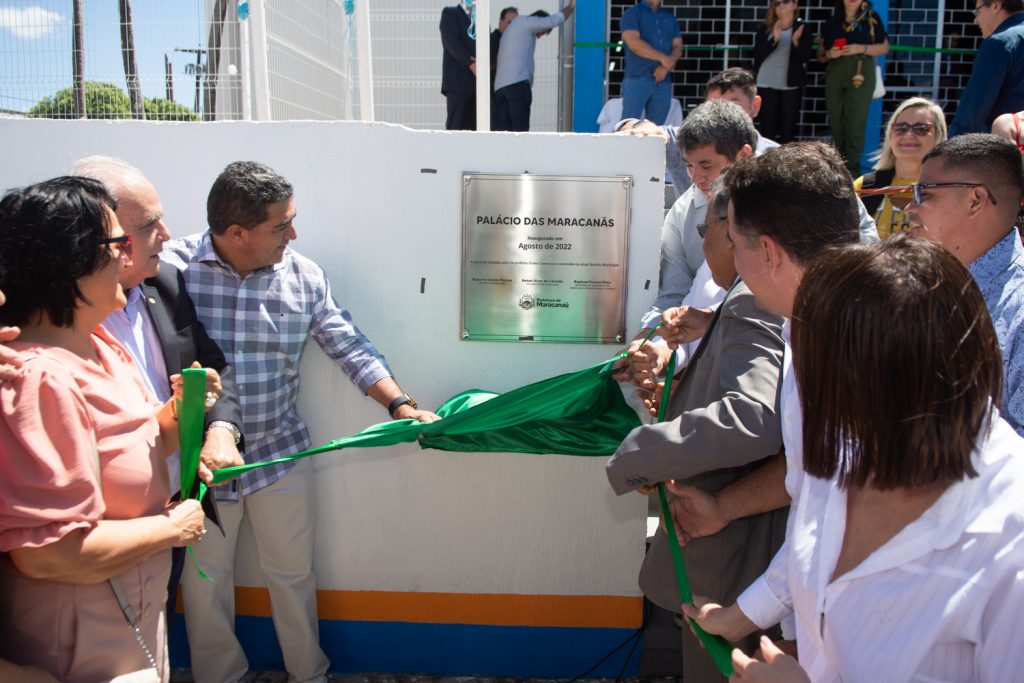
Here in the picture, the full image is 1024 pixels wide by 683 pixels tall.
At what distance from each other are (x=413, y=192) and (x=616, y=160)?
835mm

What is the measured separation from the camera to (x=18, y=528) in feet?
5.79

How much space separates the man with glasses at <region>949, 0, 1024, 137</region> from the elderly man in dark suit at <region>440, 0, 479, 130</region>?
2.96m

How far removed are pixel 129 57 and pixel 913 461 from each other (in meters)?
4.64

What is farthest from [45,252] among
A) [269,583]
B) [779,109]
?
[779,109]

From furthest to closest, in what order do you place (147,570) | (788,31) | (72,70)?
(788,31) < (72,70) < (147,570)

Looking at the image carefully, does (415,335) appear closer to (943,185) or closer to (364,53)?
(364,53)

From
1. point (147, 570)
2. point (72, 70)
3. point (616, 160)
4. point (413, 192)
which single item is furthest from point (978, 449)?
point (72, 70)

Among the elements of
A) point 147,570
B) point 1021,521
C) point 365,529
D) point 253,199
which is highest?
point 253,199

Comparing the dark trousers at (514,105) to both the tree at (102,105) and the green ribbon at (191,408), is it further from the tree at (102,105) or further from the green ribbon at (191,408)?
the green ribbon at (191,408)

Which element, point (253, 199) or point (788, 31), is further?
point (788, 31)

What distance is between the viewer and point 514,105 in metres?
6.95

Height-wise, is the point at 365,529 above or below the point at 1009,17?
below

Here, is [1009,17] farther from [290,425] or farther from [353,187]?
[290,425]

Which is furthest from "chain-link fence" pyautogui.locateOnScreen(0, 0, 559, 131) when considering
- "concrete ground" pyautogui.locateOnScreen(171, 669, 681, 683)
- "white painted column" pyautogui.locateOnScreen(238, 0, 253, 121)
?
"concrete ground" pyautogui.locateOnScreen(171, 669, 681, 683)
